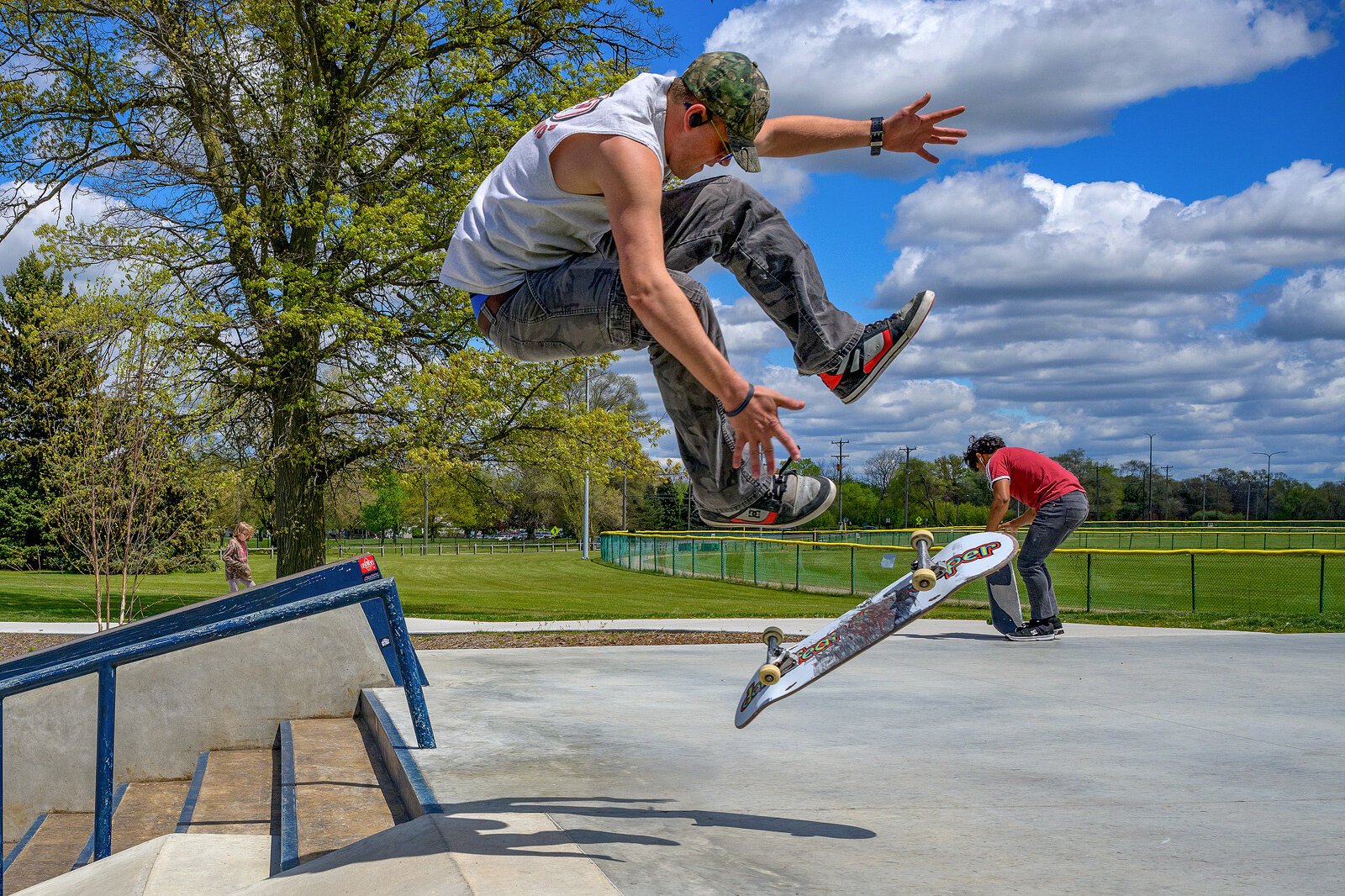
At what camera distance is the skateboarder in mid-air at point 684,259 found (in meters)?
2.97

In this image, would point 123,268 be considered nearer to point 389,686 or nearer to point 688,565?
point 389,686

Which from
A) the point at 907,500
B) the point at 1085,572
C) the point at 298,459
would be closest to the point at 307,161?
the point at 298,459

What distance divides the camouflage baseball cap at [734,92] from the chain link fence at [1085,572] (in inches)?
428

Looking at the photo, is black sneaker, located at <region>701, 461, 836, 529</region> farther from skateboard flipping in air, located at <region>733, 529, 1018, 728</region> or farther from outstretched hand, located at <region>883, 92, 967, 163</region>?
outstretched hand, located at <region>883, 92, 967, 163</region>

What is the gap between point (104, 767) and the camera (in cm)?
409

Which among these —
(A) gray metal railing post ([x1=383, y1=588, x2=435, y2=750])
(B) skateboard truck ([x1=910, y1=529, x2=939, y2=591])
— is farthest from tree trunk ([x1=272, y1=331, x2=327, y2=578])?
(B) skateboard truck ([x1=910, y1=529, x2=939, y2=591])

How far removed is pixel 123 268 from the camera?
1702cm

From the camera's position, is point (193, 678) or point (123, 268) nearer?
point (193, 678)

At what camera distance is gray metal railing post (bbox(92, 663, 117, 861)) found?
400 cm

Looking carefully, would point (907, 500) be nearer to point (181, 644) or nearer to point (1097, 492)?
point (1097, 492)

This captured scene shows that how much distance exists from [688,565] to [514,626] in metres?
20.9

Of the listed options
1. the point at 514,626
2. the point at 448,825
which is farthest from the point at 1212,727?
the point at 514,626

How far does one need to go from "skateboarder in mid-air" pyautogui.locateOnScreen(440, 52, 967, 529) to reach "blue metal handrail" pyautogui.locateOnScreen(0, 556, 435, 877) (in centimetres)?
127

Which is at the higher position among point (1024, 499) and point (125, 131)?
point (125, 131)
